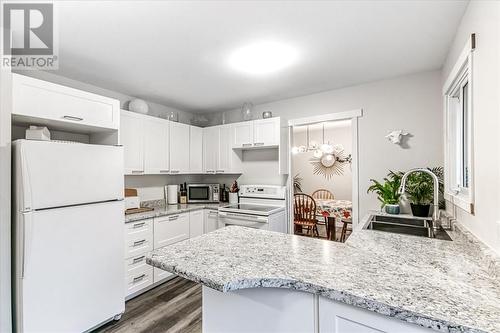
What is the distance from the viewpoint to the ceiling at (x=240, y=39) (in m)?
1.52

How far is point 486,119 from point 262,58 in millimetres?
1668

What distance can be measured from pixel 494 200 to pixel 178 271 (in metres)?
1.50

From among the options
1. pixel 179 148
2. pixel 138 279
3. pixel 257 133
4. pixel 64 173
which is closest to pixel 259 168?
pixel 257 133

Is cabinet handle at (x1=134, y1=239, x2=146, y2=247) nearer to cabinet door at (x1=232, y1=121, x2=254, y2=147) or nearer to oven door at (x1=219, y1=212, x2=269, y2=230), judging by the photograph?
oven door at (x1=219, y1=212, x2=269, y2=230)

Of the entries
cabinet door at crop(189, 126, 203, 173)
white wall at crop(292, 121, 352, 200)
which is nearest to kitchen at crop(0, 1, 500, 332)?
cabinet door at crop(189, 126, 203, 173)

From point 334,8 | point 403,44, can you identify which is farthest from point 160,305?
point 403,44

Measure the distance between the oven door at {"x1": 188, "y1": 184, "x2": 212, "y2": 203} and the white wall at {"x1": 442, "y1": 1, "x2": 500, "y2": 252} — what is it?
10.1ft

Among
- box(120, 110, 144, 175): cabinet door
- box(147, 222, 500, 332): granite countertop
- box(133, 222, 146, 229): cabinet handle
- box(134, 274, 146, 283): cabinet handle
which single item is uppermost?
box(120, 110, 144, 175): cabinet door

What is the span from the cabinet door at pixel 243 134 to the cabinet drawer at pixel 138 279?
204 centimetres

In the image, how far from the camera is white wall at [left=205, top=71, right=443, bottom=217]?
2531 millimetres

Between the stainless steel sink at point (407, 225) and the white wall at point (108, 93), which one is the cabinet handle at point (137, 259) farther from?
the stainless steel sink at point (407, 225)

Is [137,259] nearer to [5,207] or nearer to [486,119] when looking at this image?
[5,207]

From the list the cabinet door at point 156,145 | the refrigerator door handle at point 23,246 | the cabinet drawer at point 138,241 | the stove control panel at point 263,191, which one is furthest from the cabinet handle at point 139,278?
the stove control panel at point 263,191

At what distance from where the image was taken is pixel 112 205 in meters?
2.16
